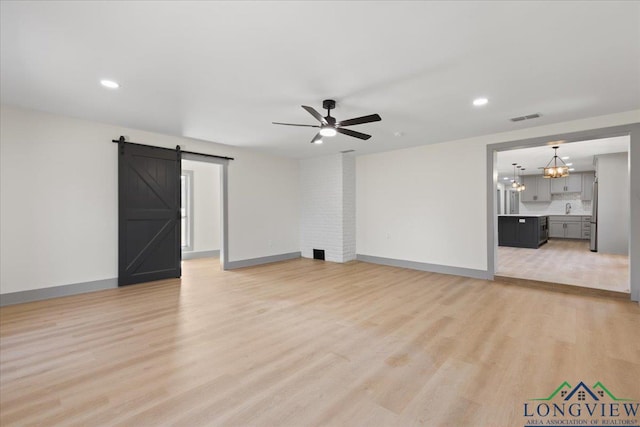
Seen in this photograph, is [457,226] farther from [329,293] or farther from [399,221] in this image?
[329,293]

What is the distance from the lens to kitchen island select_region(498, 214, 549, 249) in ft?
27.5

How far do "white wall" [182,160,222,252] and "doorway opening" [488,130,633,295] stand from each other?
22.2 feet

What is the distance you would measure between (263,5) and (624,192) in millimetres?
9358

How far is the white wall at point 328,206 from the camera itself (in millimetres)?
6863

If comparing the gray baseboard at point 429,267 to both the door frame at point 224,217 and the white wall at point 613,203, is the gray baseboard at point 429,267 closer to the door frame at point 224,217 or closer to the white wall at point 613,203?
the door frame at point 224,217

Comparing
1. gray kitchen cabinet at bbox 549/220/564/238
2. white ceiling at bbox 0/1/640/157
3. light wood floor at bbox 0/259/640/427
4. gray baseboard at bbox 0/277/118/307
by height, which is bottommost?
light wood floor at bbox 0/259/640/427

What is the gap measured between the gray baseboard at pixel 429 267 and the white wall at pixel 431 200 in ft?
0.27

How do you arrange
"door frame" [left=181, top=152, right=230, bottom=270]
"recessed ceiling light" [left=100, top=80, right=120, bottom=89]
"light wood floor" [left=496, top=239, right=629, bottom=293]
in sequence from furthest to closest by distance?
"door frame" [left=181, top=152, right=230, bottom=270] < "light wood floor" [left=496, top=239, right=629, bottom=293] < "recessed ceiling light" [left=100, top=80, right=120, bottom=89]

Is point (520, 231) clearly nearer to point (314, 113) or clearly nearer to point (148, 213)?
point (314, 113)

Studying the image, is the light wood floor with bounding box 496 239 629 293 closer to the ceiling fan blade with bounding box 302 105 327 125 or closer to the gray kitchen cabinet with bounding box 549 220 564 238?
the gray kitchen cabinet with bounding box 549 220 564 238

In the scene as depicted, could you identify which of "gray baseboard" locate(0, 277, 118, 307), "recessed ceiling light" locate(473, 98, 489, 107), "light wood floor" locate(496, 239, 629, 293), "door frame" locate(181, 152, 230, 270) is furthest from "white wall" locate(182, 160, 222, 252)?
"light wood floor" locate(496, 239, 629, 293)

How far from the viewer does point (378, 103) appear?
12.0 feet

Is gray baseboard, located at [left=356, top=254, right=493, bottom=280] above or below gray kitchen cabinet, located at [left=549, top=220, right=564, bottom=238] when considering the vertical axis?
below

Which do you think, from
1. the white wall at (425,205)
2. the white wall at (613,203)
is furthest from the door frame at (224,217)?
the white wall at (613,203)
